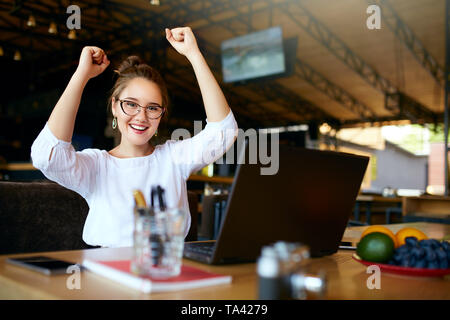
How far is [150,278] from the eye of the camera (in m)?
0.71

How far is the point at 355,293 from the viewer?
2.48ft

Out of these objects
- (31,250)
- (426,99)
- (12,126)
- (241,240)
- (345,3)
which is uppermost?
(345,3)

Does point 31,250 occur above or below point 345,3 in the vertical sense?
below

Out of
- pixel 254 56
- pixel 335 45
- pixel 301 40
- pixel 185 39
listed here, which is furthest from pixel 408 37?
pixel 185 39

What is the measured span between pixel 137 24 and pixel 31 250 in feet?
26.7

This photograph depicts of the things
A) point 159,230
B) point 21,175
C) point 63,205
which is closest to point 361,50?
point 21,175

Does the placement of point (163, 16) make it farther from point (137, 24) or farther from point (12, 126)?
point (12, 126)

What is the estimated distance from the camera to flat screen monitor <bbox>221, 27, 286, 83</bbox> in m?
6.96

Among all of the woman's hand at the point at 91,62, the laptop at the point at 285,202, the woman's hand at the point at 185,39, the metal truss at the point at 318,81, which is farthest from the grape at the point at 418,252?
the metal truss at the point at 318,81

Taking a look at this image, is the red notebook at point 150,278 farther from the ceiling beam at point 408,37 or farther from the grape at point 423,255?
the ceiling beam at point 408,37

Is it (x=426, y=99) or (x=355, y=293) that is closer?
(x=355, y=293)

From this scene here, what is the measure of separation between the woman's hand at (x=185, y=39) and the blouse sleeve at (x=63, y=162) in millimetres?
449

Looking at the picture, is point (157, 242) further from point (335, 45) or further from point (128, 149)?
point (335, 45)

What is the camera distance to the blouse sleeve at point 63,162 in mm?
1183
